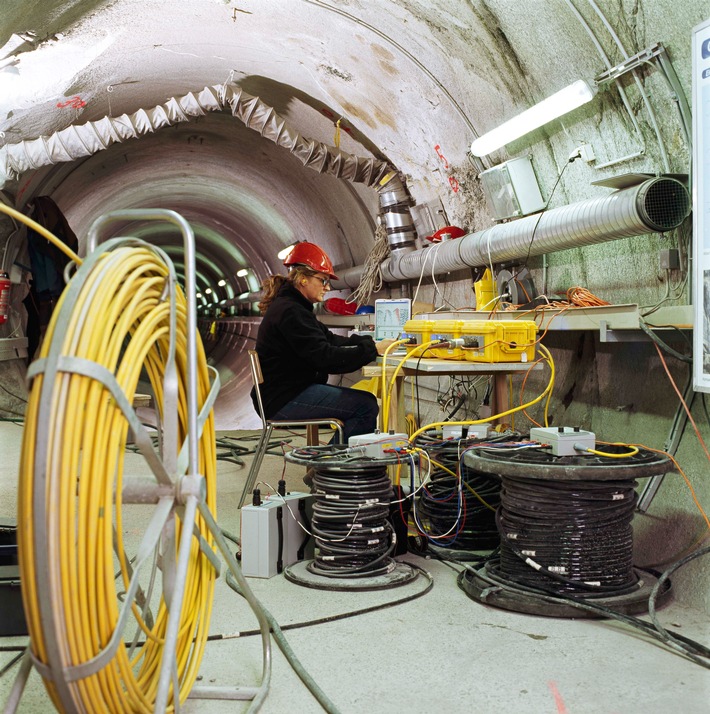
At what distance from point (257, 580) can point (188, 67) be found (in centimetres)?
480

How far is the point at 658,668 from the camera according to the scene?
255 cm

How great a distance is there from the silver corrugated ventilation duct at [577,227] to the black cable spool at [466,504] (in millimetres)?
1064

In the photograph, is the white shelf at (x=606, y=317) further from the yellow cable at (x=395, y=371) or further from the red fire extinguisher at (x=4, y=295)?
the red fire extinguisher at (x=4, y=295)

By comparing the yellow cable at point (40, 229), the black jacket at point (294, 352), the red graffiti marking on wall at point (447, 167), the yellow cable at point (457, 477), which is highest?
the red graffiti marking on wall at point (447, 167)

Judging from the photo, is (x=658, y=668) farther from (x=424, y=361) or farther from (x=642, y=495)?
(x=424, y=361)

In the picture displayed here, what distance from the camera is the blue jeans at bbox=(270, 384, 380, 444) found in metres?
4.73

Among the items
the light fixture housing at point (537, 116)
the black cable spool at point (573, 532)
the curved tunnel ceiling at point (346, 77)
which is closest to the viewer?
the black cable spool at point (573, 532)

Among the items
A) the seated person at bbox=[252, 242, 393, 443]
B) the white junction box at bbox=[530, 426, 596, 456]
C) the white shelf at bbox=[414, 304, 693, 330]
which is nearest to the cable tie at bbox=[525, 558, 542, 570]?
the white junction box at bbox=[530, 426, 596, 456]

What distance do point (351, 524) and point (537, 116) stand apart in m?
2.39

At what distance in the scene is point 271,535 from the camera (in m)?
3.64

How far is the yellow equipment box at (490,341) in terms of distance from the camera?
4.06m

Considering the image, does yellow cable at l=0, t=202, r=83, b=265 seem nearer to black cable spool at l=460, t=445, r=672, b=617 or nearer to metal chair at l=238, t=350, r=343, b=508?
black cable spool at l=460, t=445, r=672, b=617

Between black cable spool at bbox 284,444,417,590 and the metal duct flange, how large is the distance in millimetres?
1513

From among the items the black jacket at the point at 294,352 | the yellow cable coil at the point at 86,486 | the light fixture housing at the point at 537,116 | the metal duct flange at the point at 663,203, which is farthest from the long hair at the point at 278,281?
the yellow cable coil at the point at 86,486
